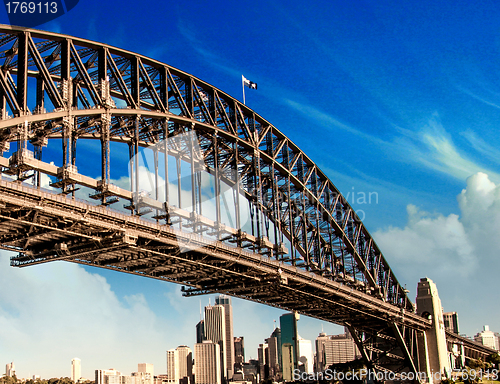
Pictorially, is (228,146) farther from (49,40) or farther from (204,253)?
(49,40)

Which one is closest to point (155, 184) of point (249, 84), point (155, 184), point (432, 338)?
point (155, 184)

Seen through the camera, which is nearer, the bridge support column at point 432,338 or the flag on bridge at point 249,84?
the flag on bridge at point 249,84

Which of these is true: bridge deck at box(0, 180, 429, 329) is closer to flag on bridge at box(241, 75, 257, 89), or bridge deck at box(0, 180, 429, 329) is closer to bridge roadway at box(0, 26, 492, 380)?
bridge roadway at box(0, 26, 492, 380)

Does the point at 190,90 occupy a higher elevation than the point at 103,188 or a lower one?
higher

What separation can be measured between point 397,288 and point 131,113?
81659 millimetres

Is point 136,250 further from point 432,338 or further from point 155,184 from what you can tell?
point 432,338

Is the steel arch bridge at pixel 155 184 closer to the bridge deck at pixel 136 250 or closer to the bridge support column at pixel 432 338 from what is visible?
the bridge deck at pixel 136 250

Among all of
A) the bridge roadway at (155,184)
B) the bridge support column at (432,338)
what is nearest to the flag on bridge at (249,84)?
the bridge roadway at (155,184)

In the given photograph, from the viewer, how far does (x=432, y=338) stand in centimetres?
11788

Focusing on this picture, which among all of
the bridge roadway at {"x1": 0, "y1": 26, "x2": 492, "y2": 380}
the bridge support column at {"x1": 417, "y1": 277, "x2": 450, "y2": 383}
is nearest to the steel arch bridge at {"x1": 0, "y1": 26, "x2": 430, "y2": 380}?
the bridge roadway at {"x1": 0, "y1": 26, "x2": 492, "y2": 380}

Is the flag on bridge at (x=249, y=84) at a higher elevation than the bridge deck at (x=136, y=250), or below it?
higher

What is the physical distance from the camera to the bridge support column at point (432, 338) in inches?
4513

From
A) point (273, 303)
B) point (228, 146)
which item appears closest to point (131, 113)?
point (228, 146)

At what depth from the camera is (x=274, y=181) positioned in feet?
251
